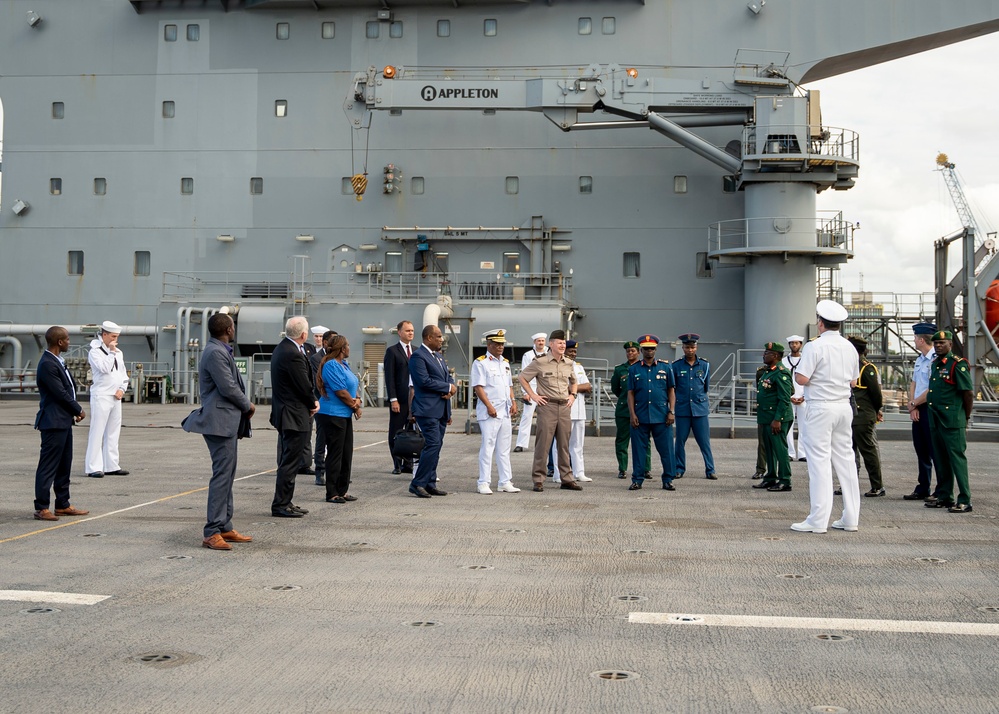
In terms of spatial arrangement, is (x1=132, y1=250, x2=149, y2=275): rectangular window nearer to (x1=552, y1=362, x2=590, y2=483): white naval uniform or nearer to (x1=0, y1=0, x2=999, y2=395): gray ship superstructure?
(x1=0, y1=0, x2=999, y2=395): gray ship superstructure

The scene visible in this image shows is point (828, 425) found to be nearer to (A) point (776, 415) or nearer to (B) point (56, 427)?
(A) point (776, 415)

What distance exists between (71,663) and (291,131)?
28531mm

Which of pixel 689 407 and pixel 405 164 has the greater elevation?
pixel 405 164

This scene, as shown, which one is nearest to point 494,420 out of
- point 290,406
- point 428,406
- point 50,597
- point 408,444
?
point 428,406

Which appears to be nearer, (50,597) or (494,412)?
(50,597)

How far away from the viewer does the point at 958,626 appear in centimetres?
533

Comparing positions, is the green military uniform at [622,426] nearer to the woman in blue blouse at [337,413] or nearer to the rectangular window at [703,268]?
the woman in blue blouse at [337,413]

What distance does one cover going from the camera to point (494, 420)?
11141 mm

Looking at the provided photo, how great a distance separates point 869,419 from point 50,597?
817 cm

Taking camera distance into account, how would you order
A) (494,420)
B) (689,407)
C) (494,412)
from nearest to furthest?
(494,412), (494,420), (689,407)

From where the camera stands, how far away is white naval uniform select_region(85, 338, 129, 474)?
12242 mm

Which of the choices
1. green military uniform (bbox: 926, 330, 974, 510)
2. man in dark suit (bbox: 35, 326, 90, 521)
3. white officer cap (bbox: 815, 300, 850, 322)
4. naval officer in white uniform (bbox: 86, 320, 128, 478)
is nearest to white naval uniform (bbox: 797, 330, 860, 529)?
white officer cap (bbox: 815, 300, 850, 322)

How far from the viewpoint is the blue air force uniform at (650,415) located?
37.6 ft

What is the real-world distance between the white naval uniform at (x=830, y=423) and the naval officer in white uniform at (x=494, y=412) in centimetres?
355
